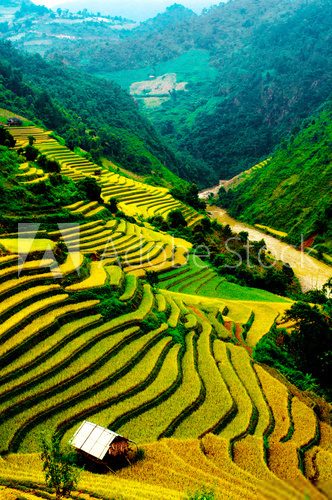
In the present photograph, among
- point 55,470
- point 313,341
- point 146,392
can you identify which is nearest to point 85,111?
point 313,341

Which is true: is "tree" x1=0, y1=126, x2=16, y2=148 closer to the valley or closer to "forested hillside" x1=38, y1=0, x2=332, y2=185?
the valley

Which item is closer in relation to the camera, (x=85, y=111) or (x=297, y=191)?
(x=297, y=191)

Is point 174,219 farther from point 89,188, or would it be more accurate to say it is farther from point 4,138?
A: point 4,138

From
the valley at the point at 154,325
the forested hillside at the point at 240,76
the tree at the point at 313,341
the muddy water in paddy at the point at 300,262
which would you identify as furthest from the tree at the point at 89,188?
the forested hillside at the point at 240,76

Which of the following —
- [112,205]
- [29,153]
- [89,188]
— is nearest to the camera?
[89,188]

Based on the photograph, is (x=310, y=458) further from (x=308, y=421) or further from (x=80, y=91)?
(x=80, y=91)

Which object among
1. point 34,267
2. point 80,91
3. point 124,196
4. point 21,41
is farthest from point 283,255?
point 21,41

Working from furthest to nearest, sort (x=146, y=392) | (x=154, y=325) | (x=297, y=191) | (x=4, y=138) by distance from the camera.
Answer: (x=297, y=191) → (x=4, y=138) → (x=154, y=325) → (x=146, y=392)
